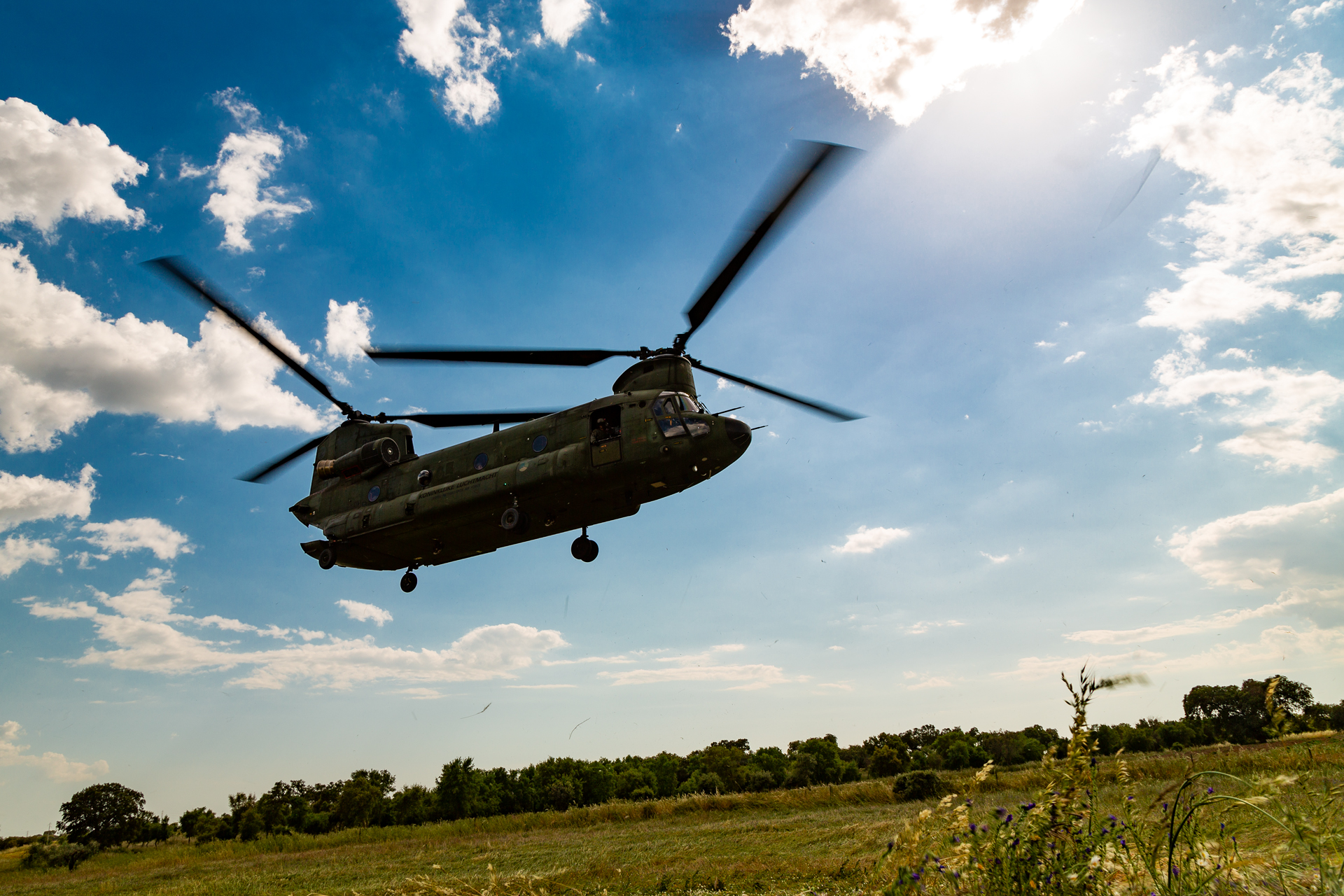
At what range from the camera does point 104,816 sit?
143ft

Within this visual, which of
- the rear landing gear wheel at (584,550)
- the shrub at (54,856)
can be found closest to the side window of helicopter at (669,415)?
the rear landing gear wheel at (584,550)

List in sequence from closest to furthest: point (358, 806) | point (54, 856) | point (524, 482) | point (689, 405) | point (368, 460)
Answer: point (689, 405)
point (524, 482)
point (368, 460)
point (54, 856)
point (358, 806)

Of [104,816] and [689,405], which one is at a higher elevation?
[689,405]

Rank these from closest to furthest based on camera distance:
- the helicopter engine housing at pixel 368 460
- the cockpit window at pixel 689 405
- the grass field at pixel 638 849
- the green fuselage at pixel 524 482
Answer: the grass field at pixel 638 849, the green fuselage at pixel 524 482, the cockpit window at pixel 689 405, the helicopter engine housing at pixel 368 460

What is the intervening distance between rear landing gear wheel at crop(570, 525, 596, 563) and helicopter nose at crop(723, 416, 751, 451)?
15.1 ft

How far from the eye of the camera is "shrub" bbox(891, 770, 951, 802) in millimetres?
28672

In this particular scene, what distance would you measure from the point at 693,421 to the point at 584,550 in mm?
4452

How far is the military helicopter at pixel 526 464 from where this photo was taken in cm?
1442

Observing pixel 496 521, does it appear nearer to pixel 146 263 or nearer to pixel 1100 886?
pixel 146 263

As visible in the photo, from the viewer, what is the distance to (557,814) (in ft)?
116

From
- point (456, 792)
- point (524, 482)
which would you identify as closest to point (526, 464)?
point (524, 482)

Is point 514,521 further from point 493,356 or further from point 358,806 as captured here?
point 358,806

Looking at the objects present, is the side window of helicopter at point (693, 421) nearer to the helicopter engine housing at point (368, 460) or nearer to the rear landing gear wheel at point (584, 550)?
the rear landing gear wheel at point (584, 550)

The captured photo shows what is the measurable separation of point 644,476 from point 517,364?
4.30 m
